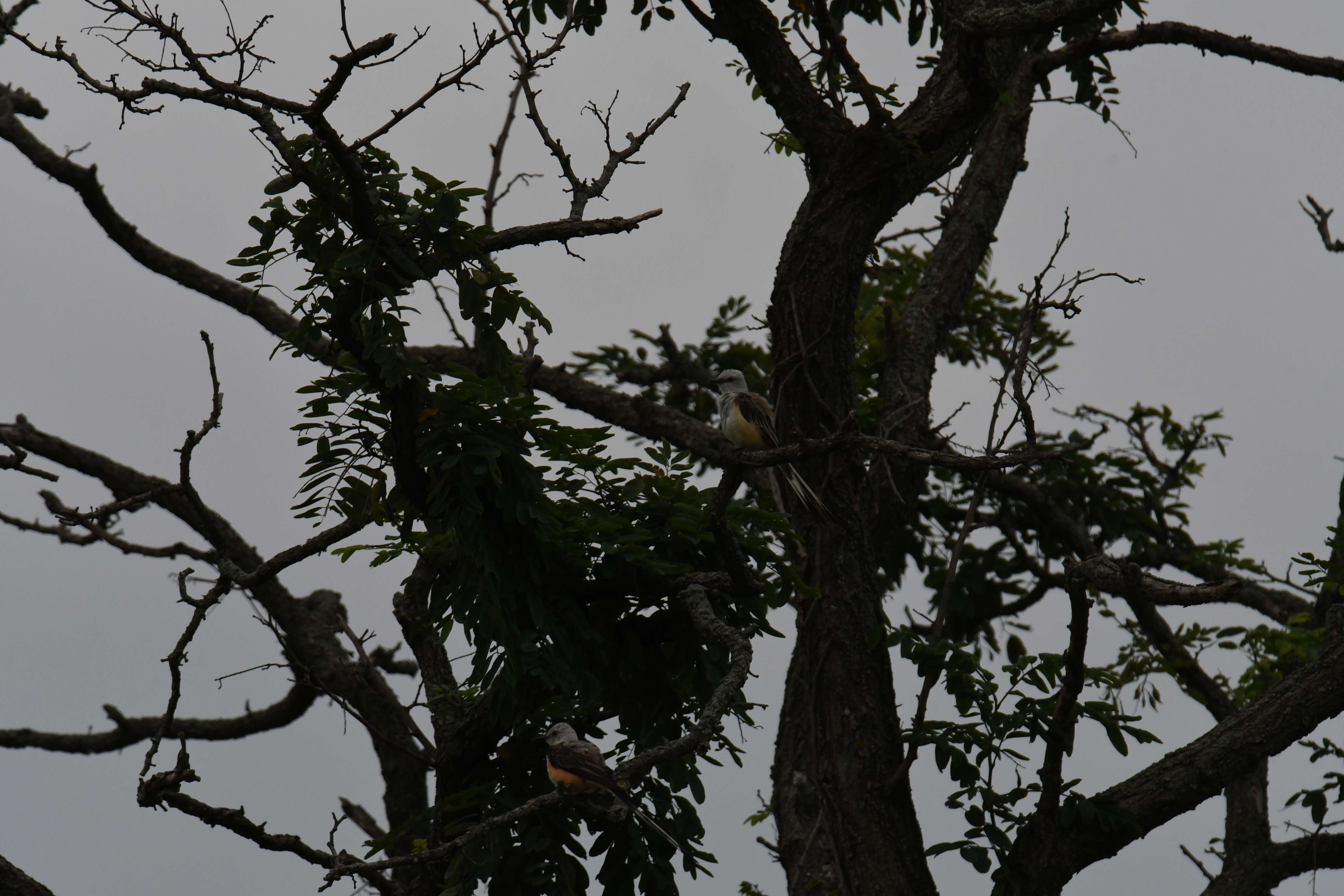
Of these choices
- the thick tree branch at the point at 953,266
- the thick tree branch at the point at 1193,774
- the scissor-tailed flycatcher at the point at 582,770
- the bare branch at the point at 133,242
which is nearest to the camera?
the scissor-tailed flycatcher at the point at 582,770

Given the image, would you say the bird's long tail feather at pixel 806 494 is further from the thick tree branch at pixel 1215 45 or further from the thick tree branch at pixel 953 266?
the thick tree branch at pixel 1215 45

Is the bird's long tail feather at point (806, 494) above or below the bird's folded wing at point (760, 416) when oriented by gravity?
below

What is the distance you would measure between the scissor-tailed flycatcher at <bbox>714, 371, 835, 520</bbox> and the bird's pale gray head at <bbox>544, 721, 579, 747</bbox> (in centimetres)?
227

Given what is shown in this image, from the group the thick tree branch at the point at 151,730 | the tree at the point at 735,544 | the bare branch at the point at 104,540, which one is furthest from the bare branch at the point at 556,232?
A: the thick tree branch at the point at 151,730

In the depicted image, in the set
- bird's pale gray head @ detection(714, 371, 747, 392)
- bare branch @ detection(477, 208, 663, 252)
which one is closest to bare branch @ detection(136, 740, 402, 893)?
bare branch @ detection(477, 208, 663, 252)

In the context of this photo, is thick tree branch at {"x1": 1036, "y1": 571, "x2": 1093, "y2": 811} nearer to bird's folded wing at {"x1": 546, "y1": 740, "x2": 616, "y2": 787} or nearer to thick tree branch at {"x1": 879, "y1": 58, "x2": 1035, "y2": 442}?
bird's folded wing at {"x1": 546, "y1": 740, "x2": 616, "y2": 787}

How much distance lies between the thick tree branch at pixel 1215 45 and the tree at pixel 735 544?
0.02 meters

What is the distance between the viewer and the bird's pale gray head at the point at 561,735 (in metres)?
5.27

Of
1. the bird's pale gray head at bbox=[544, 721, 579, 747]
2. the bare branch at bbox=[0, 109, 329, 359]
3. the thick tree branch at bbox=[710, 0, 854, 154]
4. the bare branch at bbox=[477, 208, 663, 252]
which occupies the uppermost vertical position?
the bare branch at bbox=[0, 109, 329, 359]

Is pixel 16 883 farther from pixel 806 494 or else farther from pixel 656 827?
pixel 806 494

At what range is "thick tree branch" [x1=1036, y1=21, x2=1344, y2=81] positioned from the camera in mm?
7242

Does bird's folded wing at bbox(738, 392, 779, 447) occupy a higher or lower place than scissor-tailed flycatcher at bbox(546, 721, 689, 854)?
higher

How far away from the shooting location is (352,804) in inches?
406

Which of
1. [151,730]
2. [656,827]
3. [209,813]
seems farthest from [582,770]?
[151,730]
